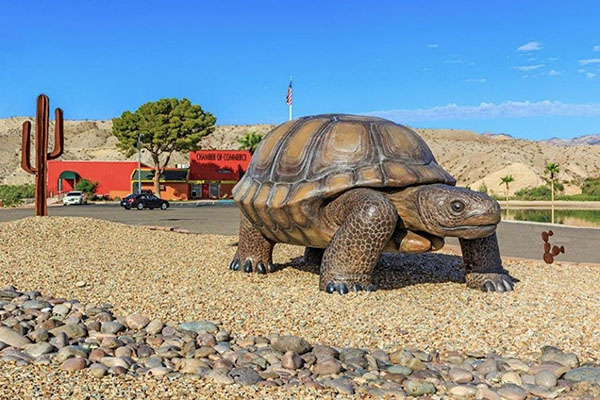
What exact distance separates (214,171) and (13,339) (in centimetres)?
4839

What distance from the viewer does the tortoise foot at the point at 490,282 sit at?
6.87 meters

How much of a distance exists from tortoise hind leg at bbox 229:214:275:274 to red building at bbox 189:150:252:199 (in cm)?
4441

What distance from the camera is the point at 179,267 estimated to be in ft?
27.6

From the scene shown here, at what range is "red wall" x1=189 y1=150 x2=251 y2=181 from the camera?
172ft

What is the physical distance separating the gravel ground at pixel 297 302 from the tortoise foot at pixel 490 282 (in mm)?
145

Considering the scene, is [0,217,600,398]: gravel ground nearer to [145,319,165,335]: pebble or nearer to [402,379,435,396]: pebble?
[145,319,165,335]: pebble

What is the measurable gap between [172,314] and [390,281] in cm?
298

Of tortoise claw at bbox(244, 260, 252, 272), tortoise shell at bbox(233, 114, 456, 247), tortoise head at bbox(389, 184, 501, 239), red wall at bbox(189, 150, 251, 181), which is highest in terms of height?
red wall at bbox(189, 150, 251, 181)

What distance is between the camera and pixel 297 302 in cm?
623

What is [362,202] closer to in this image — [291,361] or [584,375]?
[291,361]

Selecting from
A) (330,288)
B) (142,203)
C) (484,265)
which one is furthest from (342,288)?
(142,203)

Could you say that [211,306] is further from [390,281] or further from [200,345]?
[390,281]

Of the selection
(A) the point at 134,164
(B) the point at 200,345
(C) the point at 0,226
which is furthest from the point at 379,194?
(A) the point at 134,164

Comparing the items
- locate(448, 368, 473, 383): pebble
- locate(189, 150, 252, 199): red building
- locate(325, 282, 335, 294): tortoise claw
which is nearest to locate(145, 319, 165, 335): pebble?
locate(325, 282, 335, 294): tortoise claw
